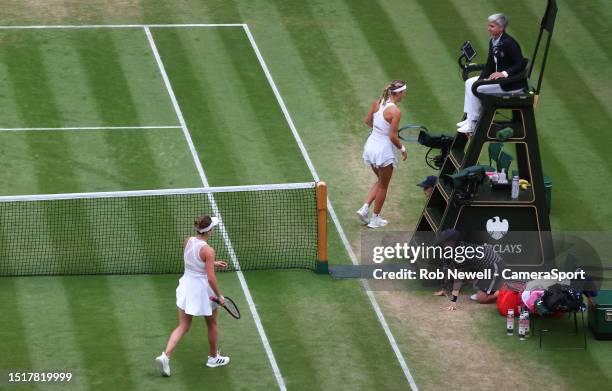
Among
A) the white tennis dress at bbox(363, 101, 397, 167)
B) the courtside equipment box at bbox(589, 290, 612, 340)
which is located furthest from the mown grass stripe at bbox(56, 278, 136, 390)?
the courtside equipment box at bbox(589, 290, 612, 340)

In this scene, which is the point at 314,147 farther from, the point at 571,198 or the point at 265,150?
the point at 571,198

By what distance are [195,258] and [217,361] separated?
1.41m

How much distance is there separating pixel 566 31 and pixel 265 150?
24.8 ft

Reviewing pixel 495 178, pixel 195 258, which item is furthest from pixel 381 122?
pixel 195 258

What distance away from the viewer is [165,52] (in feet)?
90.6

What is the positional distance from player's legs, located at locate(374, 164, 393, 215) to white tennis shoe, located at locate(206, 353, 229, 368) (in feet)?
15.3

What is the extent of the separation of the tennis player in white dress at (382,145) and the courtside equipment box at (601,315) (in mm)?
3841

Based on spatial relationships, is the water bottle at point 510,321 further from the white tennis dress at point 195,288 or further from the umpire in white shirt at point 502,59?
the white tennis dress at point 195,288

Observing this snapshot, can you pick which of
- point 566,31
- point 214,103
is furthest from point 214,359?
point 566,31

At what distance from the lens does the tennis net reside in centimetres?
2062

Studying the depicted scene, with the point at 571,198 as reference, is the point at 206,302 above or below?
above

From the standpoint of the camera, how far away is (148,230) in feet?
70.8

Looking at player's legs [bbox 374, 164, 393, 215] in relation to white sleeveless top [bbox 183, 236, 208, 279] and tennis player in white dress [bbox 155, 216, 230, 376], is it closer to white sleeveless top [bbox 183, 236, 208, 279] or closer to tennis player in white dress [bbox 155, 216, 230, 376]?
tennis player in white dress [bbox 155, 216, 230, 376]

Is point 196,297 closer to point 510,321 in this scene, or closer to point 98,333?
point 98,333
